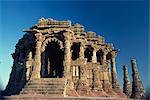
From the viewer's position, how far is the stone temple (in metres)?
21.3

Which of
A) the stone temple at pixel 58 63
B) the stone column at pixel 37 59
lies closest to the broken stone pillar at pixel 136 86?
the stone temple at pixel 58 63

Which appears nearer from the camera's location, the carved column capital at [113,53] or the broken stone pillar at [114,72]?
the broken stone pillar at [114,72]

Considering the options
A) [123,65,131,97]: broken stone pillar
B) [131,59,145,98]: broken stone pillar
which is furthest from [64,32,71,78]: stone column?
[123,65,131,97]: broken stone pillar

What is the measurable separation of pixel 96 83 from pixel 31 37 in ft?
28.9

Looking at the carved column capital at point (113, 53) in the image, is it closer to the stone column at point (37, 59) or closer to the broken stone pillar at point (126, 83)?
the broken stone pillar at point (126, 83)

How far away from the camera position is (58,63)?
30.6 metres

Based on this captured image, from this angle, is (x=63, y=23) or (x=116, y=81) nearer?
(x=63, y=23)

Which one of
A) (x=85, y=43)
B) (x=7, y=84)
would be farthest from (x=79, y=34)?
(x=7, y=84)

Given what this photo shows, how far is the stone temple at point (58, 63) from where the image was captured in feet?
70.0

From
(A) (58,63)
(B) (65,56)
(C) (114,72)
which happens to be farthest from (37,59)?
(C) (114,72)

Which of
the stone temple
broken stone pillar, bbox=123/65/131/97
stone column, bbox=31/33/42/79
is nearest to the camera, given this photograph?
the stone temple

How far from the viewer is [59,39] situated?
2459 cm

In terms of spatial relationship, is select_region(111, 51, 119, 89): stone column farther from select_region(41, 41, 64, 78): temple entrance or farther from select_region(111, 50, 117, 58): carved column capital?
select_region(41, 41, 64, 78): temple entrance

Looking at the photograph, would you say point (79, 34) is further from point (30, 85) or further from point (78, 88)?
point (30, 85)
